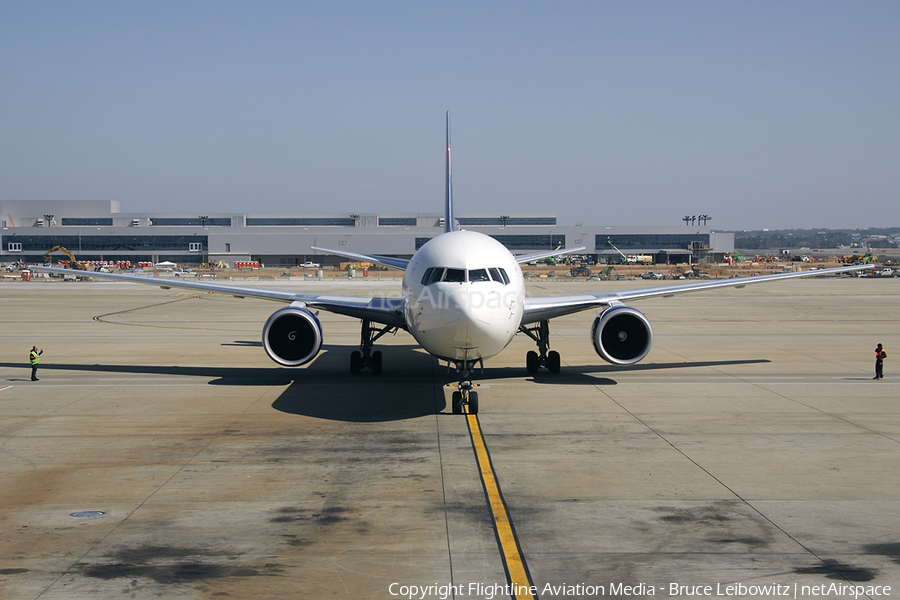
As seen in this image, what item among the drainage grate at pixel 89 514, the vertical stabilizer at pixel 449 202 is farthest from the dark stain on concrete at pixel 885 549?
the vertical stabilizer at pixel 449 202

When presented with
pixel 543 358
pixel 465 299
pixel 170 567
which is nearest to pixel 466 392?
pixel 465 299

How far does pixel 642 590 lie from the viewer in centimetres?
725

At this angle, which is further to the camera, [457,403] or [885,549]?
[457,403]

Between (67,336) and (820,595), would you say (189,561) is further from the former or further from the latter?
(67,336)

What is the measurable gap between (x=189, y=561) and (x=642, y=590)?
4.93 m

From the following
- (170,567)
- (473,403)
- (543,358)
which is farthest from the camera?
(543,358)

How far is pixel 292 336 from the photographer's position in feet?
60.3

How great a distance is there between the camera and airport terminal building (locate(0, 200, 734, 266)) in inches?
5034

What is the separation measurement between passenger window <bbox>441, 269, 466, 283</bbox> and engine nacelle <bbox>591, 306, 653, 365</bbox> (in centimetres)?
548

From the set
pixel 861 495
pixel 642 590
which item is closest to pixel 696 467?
pixel 861 495

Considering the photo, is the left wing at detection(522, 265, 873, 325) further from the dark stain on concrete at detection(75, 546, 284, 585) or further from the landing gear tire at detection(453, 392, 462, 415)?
the dark stain on concrete at detection(75, 546, 284, 585)

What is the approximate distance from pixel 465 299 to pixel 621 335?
22.7 feet

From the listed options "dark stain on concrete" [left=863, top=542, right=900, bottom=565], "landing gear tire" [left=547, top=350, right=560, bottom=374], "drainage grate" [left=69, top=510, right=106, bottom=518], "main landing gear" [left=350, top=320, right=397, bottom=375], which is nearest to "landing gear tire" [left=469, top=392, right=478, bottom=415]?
"main landing gear" [left=350, top=320, right=397, bottom=375]

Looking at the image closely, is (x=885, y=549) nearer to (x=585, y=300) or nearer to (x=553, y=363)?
(x=585, y=300)
